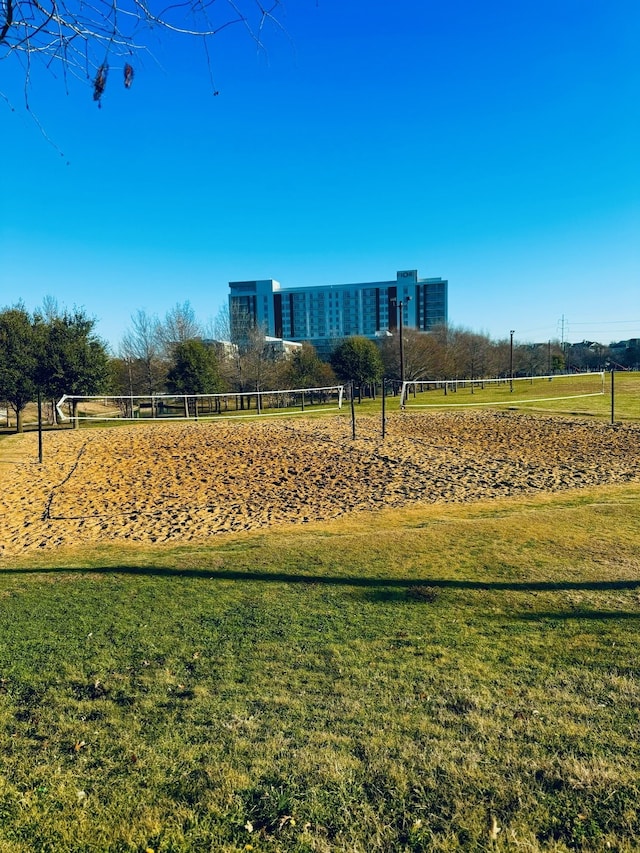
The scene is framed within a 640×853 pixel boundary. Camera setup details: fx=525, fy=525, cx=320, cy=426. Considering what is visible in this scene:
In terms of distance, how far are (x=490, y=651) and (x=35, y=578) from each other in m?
5.72

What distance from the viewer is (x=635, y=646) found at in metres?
4.31

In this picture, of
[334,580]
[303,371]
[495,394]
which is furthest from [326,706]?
[495,394]

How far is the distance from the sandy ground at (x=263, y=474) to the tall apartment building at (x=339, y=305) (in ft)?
331

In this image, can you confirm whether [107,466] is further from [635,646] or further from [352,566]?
[635,646]

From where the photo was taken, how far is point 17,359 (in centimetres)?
2914

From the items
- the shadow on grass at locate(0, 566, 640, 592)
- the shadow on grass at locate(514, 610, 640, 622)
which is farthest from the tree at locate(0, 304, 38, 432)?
the shadow on grass at locate(514, 610, 640, 622)

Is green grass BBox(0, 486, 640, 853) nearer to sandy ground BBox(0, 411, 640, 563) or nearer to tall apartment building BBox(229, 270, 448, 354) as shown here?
sandy ground BBox(0, 411, 640, 563)

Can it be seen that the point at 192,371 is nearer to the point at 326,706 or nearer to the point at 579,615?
the point at 579,615

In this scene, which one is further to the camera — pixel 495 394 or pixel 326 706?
pixel 495 394

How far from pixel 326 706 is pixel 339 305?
12636 cm

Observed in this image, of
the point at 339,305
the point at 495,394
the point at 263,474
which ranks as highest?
the point at 339,305

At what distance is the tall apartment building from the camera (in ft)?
402

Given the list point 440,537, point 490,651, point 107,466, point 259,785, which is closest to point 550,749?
point 490,651

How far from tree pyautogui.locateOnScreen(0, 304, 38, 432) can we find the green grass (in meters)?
26.1
